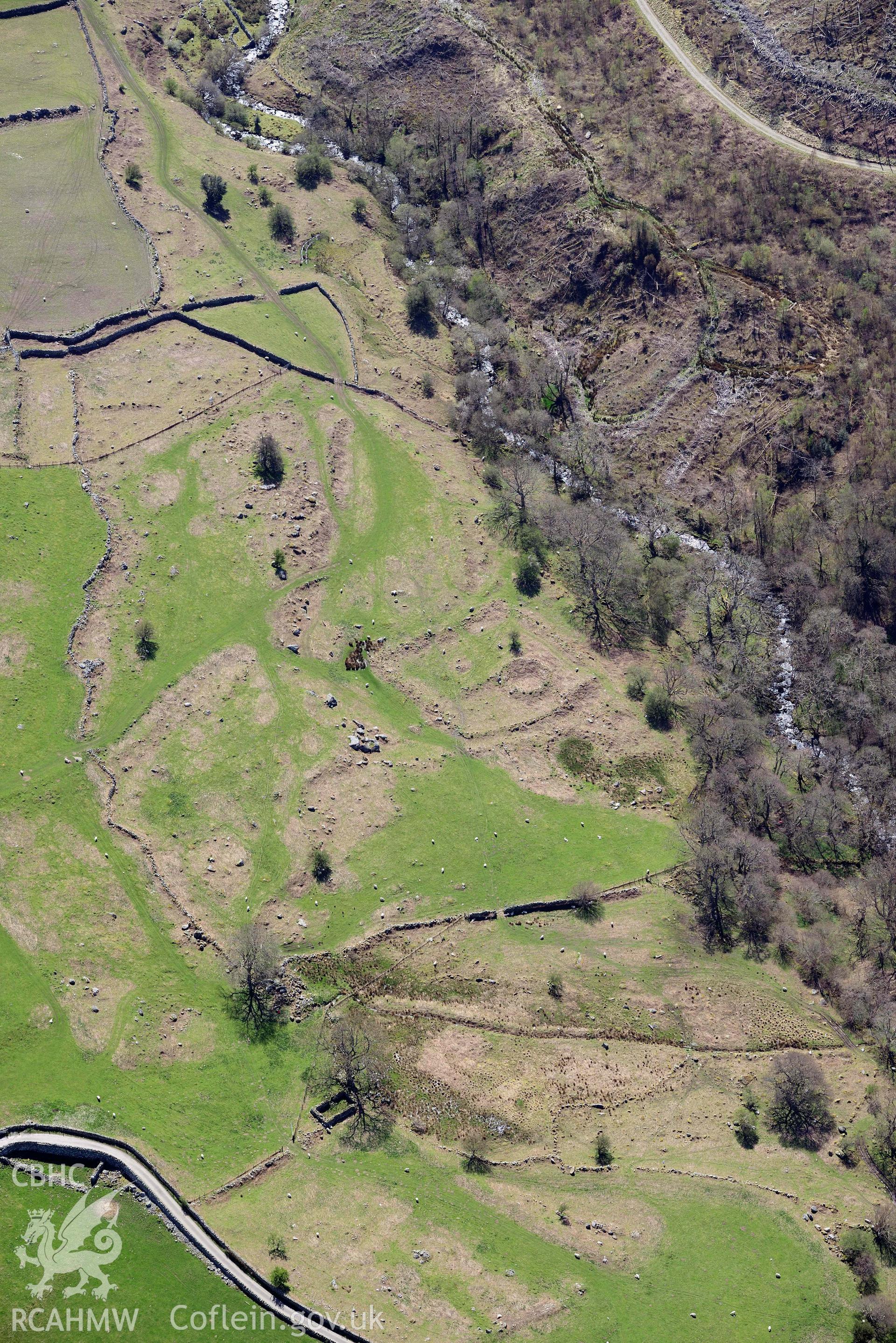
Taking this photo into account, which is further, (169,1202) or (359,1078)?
(359,1078)

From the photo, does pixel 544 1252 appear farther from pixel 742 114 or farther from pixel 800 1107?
pixel 742 114

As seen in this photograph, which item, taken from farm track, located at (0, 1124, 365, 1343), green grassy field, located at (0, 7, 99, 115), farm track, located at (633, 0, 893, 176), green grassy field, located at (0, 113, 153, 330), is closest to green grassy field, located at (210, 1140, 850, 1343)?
farm track, located at (0, 1124, 365, 1343)

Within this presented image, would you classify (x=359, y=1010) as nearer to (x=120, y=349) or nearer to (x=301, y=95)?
(x=120, y=349)

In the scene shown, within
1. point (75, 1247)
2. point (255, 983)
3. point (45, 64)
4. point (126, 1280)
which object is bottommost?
point (126, 1280)

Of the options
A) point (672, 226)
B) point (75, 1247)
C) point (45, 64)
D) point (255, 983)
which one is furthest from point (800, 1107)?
point (45, 64)

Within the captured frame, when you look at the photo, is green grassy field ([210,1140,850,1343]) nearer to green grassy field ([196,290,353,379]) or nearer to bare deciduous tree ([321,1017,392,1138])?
bare deciduous tree ([321,1017,392,1138])

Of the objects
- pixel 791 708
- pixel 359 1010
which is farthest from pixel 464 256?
pixel 359 1010
